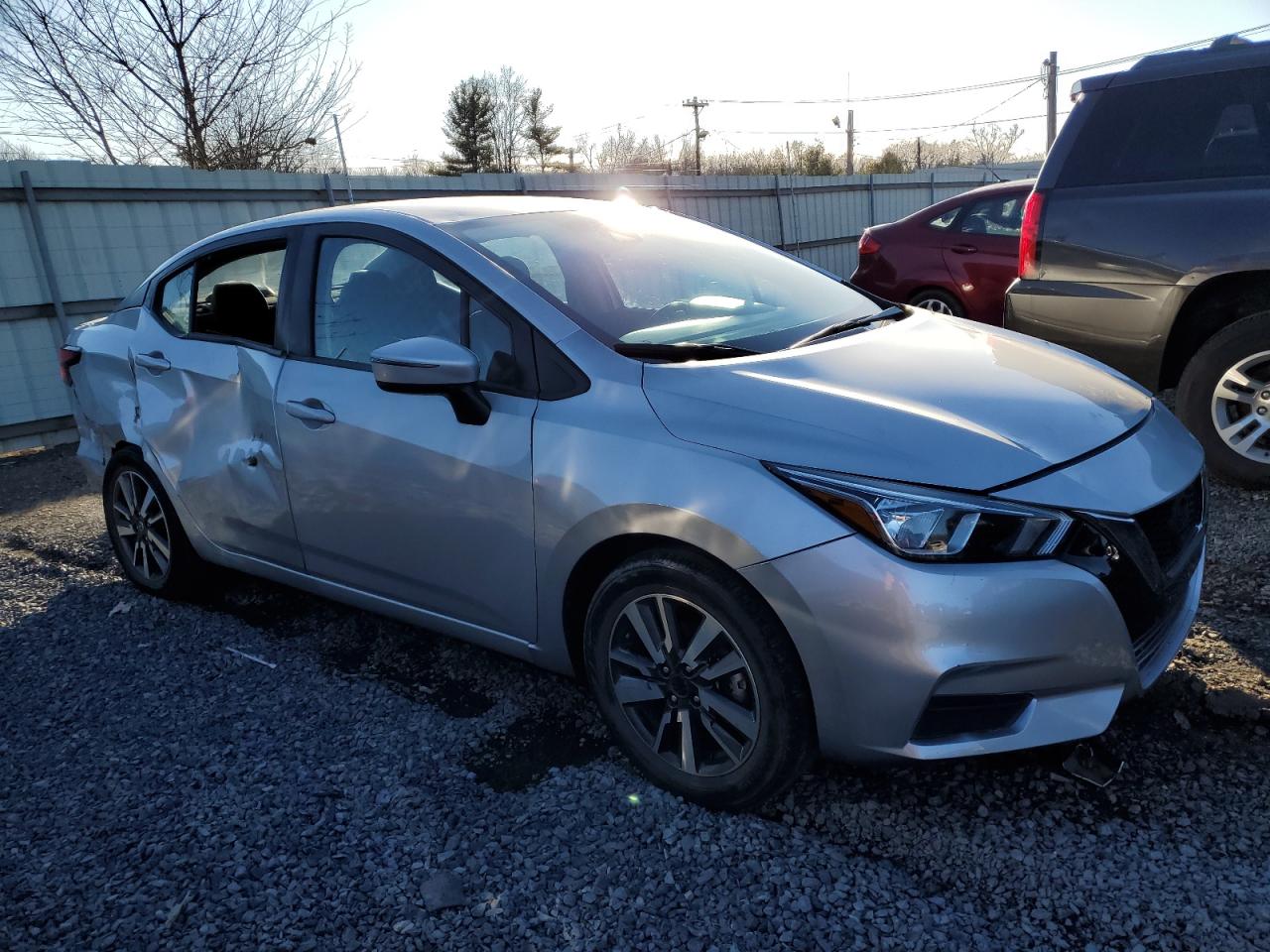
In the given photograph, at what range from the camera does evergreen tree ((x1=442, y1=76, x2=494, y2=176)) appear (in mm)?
50531

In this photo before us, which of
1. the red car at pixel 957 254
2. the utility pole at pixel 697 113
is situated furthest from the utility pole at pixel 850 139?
the red car at pixel 957 254

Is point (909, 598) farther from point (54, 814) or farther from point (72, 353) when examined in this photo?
point (72, 353)

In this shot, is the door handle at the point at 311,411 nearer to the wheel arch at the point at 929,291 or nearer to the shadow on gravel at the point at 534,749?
the shadow on gravel at the point at 534,749

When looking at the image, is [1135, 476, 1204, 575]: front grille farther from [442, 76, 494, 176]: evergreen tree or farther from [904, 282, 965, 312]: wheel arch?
[442, 76, 494, 176]: evergreen tree

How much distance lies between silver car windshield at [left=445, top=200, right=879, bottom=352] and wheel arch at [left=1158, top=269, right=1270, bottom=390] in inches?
75.0

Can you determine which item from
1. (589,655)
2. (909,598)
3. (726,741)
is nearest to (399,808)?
(589,655)

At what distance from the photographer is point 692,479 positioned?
2332mm

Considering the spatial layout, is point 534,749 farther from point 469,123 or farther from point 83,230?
point 469,123

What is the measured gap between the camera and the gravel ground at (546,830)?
2.15 meters

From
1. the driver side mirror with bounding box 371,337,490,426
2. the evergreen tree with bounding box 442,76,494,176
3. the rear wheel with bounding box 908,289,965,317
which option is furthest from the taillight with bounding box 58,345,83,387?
the evergreen tree with bounding box 442,76,494,176

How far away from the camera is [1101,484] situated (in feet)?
7.37

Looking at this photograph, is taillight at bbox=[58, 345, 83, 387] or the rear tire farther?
taillight at bbox=[58, 345, 83, 387]

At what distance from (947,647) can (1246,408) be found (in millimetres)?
3209

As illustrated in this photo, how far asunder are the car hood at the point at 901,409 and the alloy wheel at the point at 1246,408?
1.84m
